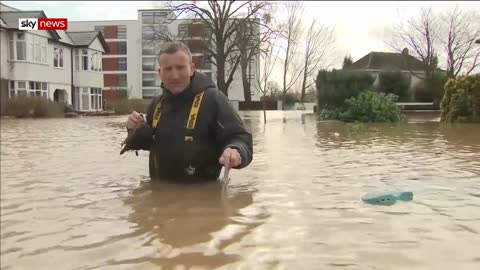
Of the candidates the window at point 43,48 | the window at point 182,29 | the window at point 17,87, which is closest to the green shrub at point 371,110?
the window at point 182,29

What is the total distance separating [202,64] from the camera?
45375 millimetres

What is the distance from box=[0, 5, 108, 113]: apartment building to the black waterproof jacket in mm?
31434

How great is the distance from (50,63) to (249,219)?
4263cm

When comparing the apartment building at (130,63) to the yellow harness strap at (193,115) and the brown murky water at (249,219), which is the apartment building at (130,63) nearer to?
the brown murky water at (249,219)

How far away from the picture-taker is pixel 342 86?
86.3 feet

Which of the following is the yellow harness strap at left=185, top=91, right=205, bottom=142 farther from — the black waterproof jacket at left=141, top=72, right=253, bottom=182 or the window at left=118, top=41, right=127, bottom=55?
the window at left=118, top=41, right=127, bottom=55

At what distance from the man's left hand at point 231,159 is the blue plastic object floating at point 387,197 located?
4.10 feet

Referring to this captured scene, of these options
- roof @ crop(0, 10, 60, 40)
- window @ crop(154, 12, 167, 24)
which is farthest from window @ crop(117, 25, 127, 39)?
roof @ crop(0, 10, 60, 40)

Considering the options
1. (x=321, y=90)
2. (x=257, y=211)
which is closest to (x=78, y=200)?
(x=257, y=211)

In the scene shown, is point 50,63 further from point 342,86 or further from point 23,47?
point 342,86

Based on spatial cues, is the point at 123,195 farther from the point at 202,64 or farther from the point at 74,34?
the point at 74,34

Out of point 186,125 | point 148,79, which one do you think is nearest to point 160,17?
point 148,79

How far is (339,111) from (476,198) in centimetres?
1993

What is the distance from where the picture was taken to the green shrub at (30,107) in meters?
33.8
